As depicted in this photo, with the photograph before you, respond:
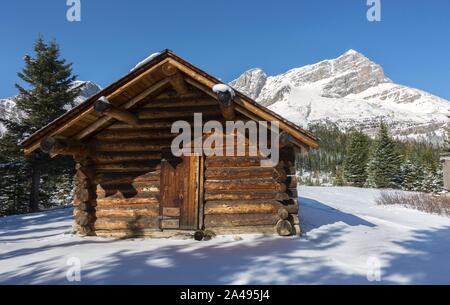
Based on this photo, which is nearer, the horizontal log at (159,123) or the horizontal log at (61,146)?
the horizontal log at (61,146)

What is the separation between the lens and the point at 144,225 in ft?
28.5

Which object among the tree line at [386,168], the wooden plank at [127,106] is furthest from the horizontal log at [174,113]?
the tree line at [386,168]

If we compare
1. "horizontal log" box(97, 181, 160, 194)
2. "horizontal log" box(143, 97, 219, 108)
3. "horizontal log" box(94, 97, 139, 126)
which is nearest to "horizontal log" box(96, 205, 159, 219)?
"horizontal log" box(97, 181, 160, 194)

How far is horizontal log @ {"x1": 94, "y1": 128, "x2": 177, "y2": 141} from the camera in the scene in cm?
895

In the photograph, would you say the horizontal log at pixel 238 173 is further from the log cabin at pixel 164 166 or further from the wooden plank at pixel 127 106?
the wooden plank at pixel 127 106

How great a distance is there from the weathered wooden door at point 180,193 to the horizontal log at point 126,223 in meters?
0.33

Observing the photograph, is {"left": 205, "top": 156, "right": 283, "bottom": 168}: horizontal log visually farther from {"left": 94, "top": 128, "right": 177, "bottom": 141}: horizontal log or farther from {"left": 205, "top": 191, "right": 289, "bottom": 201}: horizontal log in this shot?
{"left": 94, "top": 128, "right": 177, "bottom": 141}: horizontal log

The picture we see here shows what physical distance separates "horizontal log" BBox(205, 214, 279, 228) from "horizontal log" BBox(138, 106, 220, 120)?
2.73 m

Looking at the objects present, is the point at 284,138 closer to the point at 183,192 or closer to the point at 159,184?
the point at 183,192

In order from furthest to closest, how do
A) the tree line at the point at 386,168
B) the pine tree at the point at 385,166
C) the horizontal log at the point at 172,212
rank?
the tree line at the point at 386,168 < the pine tree at the point at 385,166 < the horizontal log at the point at 172,212

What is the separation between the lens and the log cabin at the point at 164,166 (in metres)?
8.07

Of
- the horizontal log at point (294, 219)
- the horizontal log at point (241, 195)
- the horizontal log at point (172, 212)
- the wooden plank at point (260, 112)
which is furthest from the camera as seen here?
the horizontal log at point (172, 212)

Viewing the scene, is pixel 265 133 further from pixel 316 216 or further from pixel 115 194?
pixel 115 194
